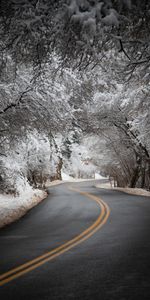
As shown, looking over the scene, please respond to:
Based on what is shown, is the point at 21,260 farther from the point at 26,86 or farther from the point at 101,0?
the point at 26,86

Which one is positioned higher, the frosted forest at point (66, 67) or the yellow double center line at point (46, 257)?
the frosted forest at point (66, 67)

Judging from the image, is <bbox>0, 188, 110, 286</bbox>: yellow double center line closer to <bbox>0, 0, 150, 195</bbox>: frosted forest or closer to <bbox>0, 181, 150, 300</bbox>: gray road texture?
<bbox>0, 181, 150, 300</bbox>: gray road texture

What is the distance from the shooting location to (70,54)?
717 cm

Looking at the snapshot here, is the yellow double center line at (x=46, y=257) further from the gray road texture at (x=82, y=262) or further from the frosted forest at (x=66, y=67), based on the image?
the frosted forest at (x=66, y=67)

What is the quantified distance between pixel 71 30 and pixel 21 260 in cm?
457

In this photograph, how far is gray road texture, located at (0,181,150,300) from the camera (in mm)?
5266

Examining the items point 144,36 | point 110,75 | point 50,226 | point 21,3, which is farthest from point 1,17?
point 50,226

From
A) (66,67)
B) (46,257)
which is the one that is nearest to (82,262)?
(46,257)

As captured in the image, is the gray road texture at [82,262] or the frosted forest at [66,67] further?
the frosted forest at [66,67]

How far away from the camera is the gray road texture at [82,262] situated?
5.27 metres

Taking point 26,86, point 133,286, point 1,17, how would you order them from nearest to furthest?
point 133,286 < point 1,17 < point 26,86

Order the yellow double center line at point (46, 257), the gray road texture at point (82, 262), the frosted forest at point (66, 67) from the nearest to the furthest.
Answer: the gray road texture at point (82, 262) → the frosted forest at point (66, 67) → the yellow double center line at point (46, 257)

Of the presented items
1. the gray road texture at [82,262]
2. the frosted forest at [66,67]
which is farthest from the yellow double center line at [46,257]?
the frosted forest at [66,67]

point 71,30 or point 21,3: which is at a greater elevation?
point 21,3
